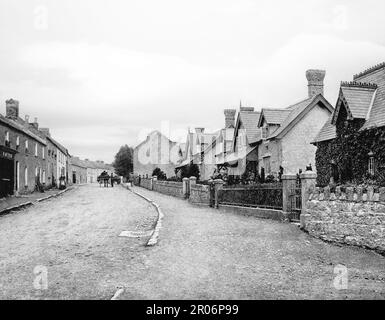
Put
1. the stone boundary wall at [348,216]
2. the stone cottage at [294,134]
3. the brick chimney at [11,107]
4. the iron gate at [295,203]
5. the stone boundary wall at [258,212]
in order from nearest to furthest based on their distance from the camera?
1. the stone boundary wall at [348,216]
2. the iron gate at [295,203]
3. the stone boundary wall at [258,212]
4. the stone cottage at [294,134]
5. the brick chimney at [11,107]

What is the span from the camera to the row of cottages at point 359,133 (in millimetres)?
17984

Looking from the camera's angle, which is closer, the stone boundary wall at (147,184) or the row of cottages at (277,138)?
the row of cottages at (277,138)

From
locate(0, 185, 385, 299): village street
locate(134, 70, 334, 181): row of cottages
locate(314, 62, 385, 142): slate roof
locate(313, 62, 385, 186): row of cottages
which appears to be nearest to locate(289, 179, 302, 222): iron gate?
locate(0, 185, 385, 299): village street

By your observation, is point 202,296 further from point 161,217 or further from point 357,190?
point 161,217

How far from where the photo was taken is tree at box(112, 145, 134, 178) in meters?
81.2

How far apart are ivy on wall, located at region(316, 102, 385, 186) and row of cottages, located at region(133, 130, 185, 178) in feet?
143

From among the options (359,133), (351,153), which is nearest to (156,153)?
(351,153)

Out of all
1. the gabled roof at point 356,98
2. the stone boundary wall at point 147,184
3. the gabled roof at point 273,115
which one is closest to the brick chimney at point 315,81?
the gabled roof at point 273,115

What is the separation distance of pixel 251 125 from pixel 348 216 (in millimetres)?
22495

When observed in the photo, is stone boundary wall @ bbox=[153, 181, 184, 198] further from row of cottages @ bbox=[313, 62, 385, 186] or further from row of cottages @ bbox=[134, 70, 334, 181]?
row of cottages @ bbox=[313, 62, 385, 186]

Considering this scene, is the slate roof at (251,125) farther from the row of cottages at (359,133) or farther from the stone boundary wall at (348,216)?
the stone boundary wall at (348,216)

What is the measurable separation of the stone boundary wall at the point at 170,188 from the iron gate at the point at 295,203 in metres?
15.2

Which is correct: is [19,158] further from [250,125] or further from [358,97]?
[358,97]
